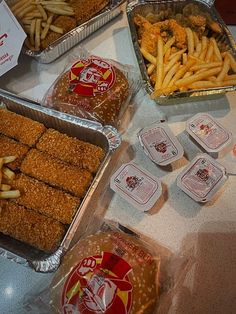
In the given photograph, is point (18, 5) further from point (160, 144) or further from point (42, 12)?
point (160, 144)

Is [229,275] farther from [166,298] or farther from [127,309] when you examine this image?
[127,309]

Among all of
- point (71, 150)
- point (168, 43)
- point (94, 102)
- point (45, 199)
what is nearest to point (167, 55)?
point (168, 43)

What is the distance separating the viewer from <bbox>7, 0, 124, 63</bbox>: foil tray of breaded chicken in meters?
1.70

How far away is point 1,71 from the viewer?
61.2 inches

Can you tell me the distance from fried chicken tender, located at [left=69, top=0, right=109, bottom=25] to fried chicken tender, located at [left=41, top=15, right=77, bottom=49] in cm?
4

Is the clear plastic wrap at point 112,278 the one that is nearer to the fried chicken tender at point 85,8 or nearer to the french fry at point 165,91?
the french fry at point 165,91

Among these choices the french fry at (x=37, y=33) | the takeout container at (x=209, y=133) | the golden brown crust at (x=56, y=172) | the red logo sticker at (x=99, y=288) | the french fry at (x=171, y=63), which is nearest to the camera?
the red logo sticker at (x=99, y=288)

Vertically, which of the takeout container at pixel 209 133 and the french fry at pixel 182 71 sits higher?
the french fry at pixel 182 71

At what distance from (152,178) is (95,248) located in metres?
0.34

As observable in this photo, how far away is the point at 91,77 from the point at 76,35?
311 millimetres

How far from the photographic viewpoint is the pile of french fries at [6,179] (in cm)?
131

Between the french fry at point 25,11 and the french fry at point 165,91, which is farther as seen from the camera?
the french fry at point 25,11

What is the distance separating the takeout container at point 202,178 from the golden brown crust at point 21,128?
567mm

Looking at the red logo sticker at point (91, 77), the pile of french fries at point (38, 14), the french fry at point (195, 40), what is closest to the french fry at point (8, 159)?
the red logo sticker at point (91, 77)
